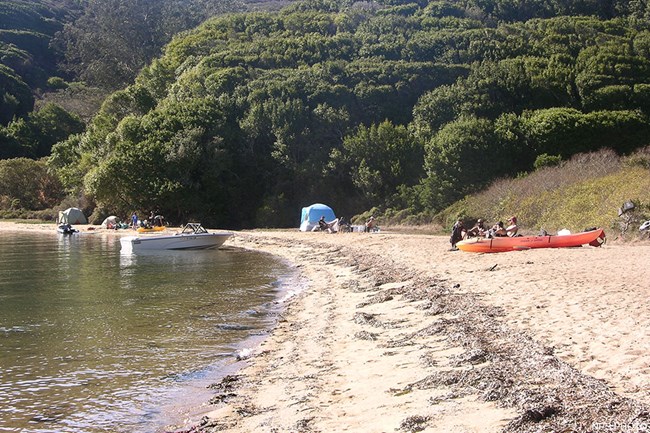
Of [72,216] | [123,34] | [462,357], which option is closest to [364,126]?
[72,216]

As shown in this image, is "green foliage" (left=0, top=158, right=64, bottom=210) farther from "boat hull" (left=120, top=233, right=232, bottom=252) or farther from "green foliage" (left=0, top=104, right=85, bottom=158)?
"boat hull" (left=120, top=233, right=232, bottom=252)

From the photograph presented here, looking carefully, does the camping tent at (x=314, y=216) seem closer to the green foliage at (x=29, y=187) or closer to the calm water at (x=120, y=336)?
the calm water at (x=120, y=336)

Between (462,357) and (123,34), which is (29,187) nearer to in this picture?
(123,34)

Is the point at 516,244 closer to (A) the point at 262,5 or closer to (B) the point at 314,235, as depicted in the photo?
(B) the point at 314,235

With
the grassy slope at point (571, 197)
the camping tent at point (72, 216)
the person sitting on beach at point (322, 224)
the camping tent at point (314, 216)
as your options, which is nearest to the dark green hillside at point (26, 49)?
the camping tent at point (72, 216)

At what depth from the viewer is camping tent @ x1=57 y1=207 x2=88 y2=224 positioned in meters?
55.3

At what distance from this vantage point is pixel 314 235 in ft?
121

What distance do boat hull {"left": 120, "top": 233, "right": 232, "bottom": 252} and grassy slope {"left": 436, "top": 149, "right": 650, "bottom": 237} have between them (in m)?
14.2

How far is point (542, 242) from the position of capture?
21.3 metres

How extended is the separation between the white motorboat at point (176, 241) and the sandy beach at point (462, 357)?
1674cm

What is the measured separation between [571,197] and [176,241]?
64.1ft

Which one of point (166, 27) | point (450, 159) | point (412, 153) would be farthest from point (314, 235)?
point (166, 27)

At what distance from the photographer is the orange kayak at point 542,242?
21.1 meters

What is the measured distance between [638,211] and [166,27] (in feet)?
A: 368
